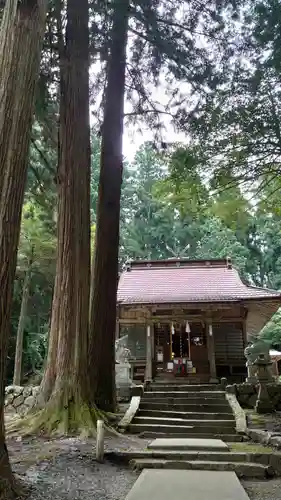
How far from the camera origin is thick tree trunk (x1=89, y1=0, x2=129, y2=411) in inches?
277

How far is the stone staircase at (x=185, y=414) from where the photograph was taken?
7.21 meters

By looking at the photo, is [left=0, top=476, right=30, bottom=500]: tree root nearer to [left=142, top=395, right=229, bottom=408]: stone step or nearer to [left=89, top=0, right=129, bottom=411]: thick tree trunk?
[left=89, top=0, right=129, bottom=411]: thick tree trunk

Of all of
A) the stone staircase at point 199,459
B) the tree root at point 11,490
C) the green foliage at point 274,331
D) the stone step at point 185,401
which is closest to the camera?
the tree root at point 11,490

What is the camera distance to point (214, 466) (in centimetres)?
475

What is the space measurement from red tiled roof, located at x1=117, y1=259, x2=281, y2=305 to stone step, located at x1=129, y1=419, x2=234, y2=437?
5.19 meters

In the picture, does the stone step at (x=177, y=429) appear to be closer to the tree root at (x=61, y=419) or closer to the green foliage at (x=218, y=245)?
the tree root at (x=61, y=419)

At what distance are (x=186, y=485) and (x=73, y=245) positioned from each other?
376 cm

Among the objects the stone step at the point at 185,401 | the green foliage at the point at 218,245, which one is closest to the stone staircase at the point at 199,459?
the stone step at the point at 185,401

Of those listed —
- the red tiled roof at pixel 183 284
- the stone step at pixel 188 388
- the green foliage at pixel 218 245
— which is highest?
the green foliage at pixel 218 245

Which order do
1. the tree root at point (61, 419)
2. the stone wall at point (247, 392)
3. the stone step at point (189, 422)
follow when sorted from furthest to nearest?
the stone wall at point (247, 392)
the stone step at point (189, 422)
the tree root at point (61, 419)

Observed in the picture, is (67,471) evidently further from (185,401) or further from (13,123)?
(185,401)

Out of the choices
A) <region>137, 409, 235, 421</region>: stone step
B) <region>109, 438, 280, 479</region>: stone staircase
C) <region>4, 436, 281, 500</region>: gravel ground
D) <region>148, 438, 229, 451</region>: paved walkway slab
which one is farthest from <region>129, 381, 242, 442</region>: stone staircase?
<region>4, 436, 281, 500</region>: gravel ground

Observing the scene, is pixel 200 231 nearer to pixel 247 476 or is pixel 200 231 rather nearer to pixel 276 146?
pixel 276 146

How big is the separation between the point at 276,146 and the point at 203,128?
53.3 inches
